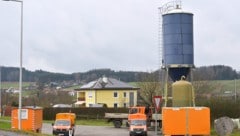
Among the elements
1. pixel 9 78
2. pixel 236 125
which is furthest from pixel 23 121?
pixel 9 78

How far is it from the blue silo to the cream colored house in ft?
218

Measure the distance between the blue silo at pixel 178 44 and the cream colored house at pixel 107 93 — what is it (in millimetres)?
66397

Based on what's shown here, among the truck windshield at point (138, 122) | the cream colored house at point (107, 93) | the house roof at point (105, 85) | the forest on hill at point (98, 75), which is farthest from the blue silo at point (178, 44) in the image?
the house roof at point (105, 85)

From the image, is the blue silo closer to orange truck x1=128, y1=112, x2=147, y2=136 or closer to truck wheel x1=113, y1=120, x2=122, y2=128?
orange truck x1=128, y1=112, x2=147, y2=136

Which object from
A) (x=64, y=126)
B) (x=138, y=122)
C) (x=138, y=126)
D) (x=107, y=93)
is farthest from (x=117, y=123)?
(x=107, y=93)

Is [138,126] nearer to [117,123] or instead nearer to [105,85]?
[117,123]

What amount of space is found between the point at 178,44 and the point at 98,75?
4420 inches

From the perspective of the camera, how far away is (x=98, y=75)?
150 metres

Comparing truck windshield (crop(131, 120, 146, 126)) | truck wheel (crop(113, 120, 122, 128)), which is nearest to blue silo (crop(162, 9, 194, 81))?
truck windshield (crop(131, 120, 146, 126))

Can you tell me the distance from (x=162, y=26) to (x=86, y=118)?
141 feet

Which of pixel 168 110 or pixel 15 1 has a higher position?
pixel 15 1

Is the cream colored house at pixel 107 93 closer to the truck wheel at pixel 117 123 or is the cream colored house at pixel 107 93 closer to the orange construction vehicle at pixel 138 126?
the truck wheel at pixel 117 123

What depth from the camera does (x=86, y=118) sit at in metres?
80.4

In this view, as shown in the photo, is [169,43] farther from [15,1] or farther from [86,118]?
[86,118]
